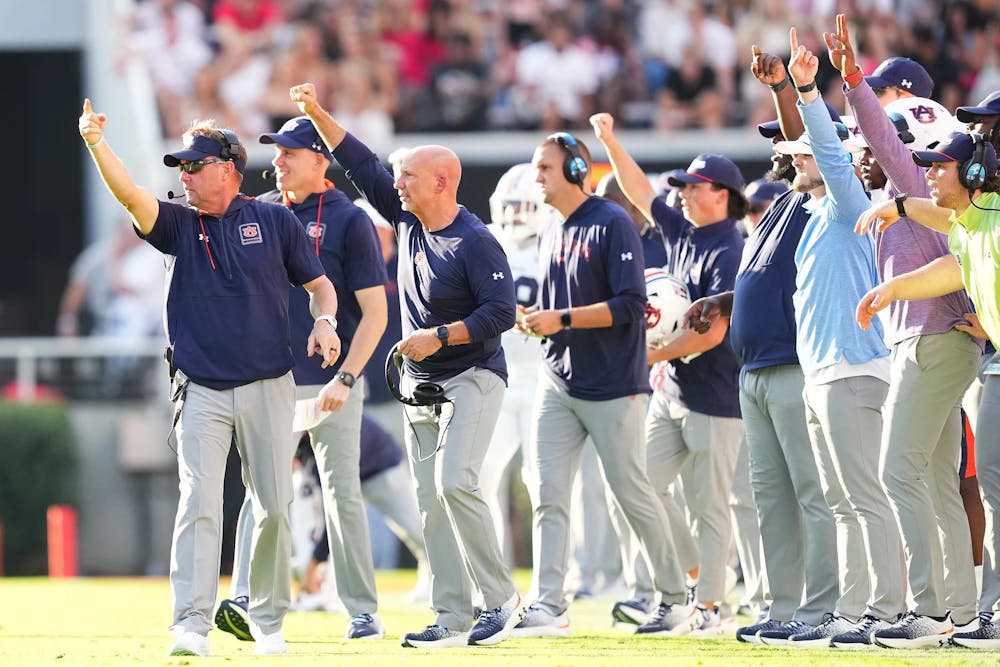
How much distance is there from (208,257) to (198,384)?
0.56 m

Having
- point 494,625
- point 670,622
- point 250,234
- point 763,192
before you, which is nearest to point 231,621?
point 494,625

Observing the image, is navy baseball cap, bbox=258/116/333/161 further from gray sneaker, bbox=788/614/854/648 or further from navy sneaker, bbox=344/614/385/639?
gray sneaker, bbox=788/614/854/648

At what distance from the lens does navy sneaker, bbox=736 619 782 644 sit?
26.6 feet

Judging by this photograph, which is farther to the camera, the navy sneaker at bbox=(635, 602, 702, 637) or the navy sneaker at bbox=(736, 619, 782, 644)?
the navy sneaker at bbox=(635, 602, 702, 637)

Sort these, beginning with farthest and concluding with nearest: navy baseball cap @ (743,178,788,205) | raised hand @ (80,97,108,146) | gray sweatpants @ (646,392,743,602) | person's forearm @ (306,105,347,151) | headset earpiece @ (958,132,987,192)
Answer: navy baseball cap @ (743,178,788,205), gray sweatpants @ (646,392,743,602), person's forearm @ (306,105,347,151), raised hand @ (80,97,108,146), headset earpiece @ (958,132,987,192)

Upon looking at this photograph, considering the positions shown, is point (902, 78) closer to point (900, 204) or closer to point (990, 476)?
point (900, 204)

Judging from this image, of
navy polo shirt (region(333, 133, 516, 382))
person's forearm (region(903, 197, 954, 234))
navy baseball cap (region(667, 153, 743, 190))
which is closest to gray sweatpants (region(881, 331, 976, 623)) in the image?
person's forearm (region(903, 197, 954, 234))

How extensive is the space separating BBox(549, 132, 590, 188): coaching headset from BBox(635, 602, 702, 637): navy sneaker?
2.17m

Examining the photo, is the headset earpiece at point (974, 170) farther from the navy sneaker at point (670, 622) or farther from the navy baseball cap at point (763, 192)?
the navy baseball cap at point (763, 192)

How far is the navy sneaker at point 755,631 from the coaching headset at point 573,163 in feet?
7.75

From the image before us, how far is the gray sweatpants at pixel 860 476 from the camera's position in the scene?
7.56 m

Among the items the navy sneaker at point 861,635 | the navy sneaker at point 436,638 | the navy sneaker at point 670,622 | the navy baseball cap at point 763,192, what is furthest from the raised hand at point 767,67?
the navy baseball cap at point 763,192

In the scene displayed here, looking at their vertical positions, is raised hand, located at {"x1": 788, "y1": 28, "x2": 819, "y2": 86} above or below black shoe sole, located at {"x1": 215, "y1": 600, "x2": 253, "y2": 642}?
above

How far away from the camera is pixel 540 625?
858 centimetres
